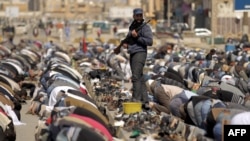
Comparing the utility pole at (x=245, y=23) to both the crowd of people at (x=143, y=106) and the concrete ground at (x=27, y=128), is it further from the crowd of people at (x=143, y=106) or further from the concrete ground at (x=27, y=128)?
the concrete ground at (x=27, y=128)

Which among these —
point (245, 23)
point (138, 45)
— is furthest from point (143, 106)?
point (245, 23)

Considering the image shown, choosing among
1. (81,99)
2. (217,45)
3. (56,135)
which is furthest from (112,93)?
(217,45)

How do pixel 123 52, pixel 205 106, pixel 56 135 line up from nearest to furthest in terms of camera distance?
pixel 56 135 < pixel 205 106 < pixel 123 52

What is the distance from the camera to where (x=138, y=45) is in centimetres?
1153

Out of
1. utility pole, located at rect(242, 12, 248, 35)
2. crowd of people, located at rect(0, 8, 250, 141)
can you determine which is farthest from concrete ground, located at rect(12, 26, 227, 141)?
utility pole, located at rect(242, 12, 248, 35)

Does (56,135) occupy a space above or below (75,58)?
above

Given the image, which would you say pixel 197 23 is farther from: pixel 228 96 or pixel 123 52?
pixel 228 96

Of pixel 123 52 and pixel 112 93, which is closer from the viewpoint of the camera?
pixel 112 93

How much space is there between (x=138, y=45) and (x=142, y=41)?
0.14m

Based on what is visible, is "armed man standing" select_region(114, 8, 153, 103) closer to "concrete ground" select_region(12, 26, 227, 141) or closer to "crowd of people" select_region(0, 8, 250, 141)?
"crowd of people" select_region(0, 8, 250, 141)

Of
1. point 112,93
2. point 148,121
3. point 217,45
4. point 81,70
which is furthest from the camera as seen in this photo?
point 217,45

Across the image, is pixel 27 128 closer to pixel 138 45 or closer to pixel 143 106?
pixel 143 106

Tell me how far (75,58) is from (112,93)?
13181 millimetres

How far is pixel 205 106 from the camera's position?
9320 mm
